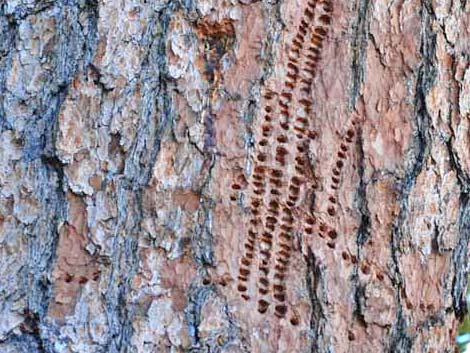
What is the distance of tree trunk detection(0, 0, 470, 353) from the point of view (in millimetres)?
1001

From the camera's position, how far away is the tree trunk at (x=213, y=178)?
1.00 metres

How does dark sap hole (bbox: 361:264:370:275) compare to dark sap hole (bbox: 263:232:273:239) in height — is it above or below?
below

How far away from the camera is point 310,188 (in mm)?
1030

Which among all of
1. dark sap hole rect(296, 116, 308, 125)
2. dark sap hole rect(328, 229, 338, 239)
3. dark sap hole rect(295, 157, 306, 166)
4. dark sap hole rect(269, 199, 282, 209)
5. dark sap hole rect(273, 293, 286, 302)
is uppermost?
dark sap hole rect(296, 116, 308, 125)

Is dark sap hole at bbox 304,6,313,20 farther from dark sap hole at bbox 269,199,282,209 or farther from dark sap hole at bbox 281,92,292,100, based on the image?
dark sap hole at bbox 269,199,282,209

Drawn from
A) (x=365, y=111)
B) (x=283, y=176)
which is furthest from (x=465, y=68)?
(x=283, y=176)

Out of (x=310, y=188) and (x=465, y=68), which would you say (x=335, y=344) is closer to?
(x=310, y=188)

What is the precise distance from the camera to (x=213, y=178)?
1.02 metres

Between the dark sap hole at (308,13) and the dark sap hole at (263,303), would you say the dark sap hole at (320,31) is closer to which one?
the dark sap hole at (308,13)

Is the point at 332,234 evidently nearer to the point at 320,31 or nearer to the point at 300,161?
the point at 300,161

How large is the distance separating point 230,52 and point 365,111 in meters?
0.15

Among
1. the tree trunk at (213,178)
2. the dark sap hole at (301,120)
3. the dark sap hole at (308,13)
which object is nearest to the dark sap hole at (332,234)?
the tree trunk at (213,178)

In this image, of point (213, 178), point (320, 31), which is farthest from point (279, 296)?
point (320, 31)

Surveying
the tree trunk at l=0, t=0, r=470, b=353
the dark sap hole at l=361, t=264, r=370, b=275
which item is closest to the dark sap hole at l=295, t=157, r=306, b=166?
the tree trunk at l=0, t=0, r=470, b=353
